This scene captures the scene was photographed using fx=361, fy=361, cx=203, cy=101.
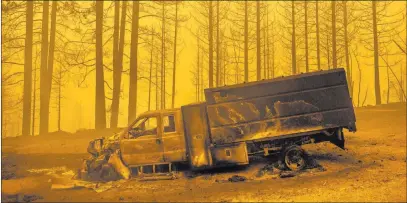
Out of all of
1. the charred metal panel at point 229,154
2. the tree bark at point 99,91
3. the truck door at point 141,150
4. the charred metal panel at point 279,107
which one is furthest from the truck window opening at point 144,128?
the tree bark at point 99,91

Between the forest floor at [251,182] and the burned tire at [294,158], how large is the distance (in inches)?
10.8

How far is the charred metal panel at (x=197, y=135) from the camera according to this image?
9.62 metres

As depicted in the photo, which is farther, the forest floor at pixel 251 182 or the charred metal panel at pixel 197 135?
the charred metal panel at pixel 197 135

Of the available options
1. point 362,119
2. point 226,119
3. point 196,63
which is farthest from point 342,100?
point 196,63

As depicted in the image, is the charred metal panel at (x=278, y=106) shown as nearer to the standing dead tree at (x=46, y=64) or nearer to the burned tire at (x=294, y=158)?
the burned tire at (x=294, y=158)

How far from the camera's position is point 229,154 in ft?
31.5

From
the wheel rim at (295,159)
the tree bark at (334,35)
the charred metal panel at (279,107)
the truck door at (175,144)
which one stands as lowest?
the wheel rim at (295,159)

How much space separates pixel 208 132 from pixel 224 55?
25.9 m

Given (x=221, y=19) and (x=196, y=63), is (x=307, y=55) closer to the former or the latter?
(x=221, y=19)

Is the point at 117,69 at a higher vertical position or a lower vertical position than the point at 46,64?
lower

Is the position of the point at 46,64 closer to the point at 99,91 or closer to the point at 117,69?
the point at 117,69

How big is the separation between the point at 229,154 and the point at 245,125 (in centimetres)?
88

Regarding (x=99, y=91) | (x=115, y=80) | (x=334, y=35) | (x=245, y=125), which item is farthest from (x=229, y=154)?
(x=334, y=35)

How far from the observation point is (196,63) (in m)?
41.3
